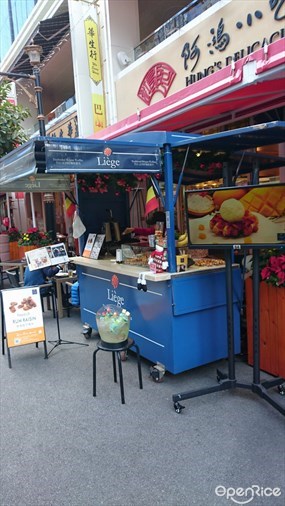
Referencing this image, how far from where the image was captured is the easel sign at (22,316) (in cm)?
432

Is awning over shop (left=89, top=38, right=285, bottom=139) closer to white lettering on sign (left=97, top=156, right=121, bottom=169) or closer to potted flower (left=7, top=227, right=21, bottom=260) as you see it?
white lettering on sign (left=97, top=156, right=121, bottom=169)

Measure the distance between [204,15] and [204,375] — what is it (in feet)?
17.6

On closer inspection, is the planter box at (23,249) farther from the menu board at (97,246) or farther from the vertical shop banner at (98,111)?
the menu board at (97,246)

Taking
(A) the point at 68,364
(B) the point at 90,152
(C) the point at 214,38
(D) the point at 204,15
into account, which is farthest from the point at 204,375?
(D) the point at 204,15

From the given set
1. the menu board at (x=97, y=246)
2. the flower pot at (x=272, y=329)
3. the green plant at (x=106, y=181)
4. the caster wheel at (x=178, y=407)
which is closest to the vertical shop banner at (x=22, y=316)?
the menu board at (x=97, y=246)

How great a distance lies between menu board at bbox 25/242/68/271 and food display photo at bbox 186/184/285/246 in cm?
242

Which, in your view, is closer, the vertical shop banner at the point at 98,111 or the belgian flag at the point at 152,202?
the belgian flag at the point at 152,202

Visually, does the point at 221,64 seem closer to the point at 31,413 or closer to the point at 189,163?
the point at 189,163

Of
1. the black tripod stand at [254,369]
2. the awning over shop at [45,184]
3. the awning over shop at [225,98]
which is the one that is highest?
the awning over shop at [225,98]

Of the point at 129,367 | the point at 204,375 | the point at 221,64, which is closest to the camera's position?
the point at 204,375

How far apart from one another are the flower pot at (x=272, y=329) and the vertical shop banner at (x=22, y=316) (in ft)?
8.62

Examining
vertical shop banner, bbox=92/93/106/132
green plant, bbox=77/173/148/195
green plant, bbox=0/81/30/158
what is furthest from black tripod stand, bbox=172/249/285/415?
green plant, bbox=0/81/30/158

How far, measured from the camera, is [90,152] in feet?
10.4

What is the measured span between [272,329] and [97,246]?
106 inches
